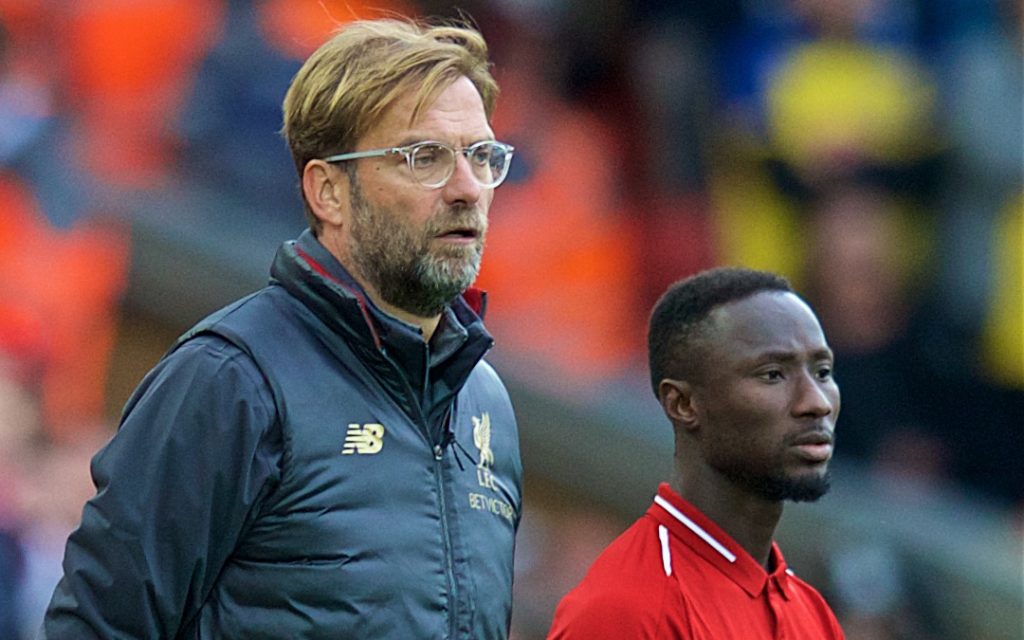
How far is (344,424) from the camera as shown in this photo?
3227 mm

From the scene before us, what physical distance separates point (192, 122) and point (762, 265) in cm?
288

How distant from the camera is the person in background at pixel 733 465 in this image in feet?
12.3

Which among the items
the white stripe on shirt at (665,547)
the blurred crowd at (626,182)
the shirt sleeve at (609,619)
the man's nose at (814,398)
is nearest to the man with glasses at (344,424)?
the shirt sleeve at (609,619)

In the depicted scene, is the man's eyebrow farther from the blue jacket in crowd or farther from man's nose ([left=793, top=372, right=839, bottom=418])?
the blue jacket in crowd

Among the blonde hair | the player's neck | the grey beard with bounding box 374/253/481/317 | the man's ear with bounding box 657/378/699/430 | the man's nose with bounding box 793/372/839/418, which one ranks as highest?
the blonde hair

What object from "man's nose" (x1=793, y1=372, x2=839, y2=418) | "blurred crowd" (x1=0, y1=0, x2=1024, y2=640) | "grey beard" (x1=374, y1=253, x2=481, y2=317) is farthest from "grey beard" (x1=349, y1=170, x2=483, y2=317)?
"blurred crowd" (x1=0, y1=0, x2=1024, y2=640)

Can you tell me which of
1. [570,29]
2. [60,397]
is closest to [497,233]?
[570,29]

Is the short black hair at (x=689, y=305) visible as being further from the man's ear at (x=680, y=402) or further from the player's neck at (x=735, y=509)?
the player's neck at (x=735, y=509)

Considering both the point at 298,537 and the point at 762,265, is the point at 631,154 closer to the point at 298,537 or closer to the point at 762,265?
the point at 762,265

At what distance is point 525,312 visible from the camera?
26.5 feet

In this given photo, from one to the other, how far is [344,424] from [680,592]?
2.78 ft

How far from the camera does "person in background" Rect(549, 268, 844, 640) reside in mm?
3736

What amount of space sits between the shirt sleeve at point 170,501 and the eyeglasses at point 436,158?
0.49 m

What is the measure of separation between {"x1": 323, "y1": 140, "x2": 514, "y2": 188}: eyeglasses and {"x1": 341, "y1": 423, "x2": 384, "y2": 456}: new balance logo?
0.45m
